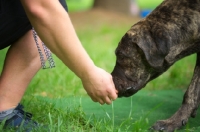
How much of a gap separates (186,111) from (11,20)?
1.71 metres

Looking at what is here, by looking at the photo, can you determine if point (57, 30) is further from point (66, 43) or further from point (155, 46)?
point (155, 46)

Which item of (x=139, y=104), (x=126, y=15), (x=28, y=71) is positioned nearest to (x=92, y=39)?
(x=126, y=15)

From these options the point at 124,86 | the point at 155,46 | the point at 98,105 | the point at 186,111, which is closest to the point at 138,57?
the point at 155,46

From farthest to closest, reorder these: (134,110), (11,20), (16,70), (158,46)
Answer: (134,110), (16,70), (158,46), (11,20)

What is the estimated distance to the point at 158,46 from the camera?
3574 millimetres

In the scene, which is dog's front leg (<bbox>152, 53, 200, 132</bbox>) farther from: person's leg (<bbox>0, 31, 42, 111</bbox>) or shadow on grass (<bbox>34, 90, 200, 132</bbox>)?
person's leg (<bbox>0, 31, 42, 111</bbox>)

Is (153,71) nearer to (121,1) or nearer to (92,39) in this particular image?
(92,39)

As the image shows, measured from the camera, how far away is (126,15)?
45.2 feet

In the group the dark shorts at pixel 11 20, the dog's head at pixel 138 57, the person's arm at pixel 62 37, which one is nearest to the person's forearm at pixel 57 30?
the person's arm at pixel 62 37

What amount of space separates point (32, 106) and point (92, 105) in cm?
68

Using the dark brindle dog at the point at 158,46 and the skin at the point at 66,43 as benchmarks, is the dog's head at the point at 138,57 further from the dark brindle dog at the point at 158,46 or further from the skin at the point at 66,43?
the skin at the point at 66,43

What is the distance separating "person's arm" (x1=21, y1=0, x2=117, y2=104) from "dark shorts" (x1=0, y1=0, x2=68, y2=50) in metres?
0.52

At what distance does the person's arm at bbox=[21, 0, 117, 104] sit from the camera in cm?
283

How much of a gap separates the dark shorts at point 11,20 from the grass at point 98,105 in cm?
71
